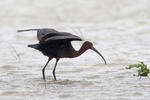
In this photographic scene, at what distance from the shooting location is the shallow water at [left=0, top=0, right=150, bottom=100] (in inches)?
348

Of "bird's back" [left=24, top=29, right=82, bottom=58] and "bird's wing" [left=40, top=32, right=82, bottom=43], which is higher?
"bird's wing" [left=40, top=32, right=82, bottom=43]

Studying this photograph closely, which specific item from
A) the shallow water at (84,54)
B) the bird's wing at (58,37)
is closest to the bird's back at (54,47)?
the bird's wing at (58,37)

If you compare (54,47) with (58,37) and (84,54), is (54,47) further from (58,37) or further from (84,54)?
(84,54)

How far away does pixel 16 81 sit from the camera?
31.7ft

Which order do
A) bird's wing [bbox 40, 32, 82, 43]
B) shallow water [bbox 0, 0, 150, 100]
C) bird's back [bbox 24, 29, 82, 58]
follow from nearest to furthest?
shallow water [bbox 0, 0, 150, 100], bird's wing [bbox 40, 32, 82, 43], bird's back [bbox 24, 29, 82, 58]

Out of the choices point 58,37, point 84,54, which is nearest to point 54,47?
point 58,37

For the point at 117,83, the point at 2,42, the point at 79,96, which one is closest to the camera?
the point at 79,96

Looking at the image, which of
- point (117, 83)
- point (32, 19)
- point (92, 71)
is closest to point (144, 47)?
point (92, 71)

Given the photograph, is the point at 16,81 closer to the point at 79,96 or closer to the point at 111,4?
the point at 79,96

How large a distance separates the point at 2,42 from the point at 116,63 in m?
3.66

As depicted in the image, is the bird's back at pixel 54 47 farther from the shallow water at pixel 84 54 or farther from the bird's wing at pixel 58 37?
the shallow water at pixel 84 54

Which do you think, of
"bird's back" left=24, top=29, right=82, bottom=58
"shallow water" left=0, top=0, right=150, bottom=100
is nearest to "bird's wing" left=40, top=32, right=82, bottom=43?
"bird's back" left=24, top=29, right=82, bottom=58

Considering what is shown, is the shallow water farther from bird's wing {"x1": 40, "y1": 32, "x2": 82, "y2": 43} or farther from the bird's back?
bird's wing {"x1": 40, "y1": 32, "x2": 82, "y2": 43}

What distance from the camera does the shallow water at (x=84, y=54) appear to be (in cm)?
884
